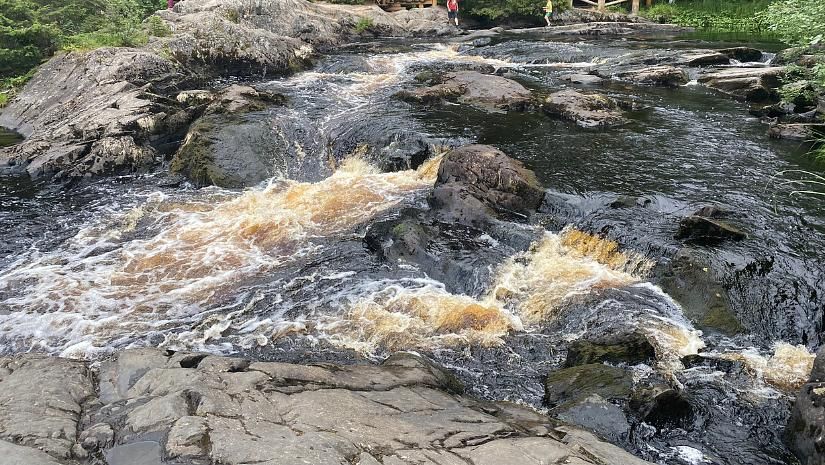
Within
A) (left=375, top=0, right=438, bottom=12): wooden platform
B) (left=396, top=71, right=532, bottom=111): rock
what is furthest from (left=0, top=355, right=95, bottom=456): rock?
(left=375, top=0, right=438, bottom=12): wooden platform

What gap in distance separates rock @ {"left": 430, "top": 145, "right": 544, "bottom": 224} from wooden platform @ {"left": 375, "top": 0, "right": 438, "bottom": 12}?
26153 mm

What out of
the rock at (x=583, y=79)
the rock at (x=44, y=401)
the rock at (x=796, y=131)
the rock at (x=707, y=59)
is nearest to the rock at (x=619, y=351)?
the rock at (x=44, y=401)

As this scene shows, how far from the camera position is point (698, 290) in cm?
Result: 791

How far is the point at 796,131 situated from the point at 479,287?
360 inches

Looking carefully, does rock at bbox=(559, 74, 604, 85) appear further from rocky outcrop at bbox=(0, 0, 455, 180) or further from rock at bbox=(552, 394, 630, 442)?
rock at bbox=(552, 394, 630, 442)

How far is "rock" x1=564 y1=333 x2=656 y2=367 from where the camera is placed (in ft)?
22.1

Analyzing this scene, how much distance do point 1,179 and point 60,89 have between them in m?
4.74

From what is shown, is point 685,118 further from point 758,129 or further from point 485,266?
point 485,266

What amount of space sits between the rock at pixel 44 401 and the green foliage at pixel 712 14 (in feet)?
107

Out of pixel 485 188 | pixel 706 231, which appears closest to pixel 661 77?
pixel 485 188

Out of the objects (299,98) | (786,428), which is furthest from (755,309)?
(299,98)

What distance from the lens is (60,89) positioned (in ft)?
53.2

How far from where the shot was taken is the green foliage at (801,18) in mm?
9461

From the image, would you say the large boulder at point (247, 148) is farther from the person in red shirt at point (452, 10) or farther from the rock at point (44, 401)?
the person in red shirt at point (452, 10)
